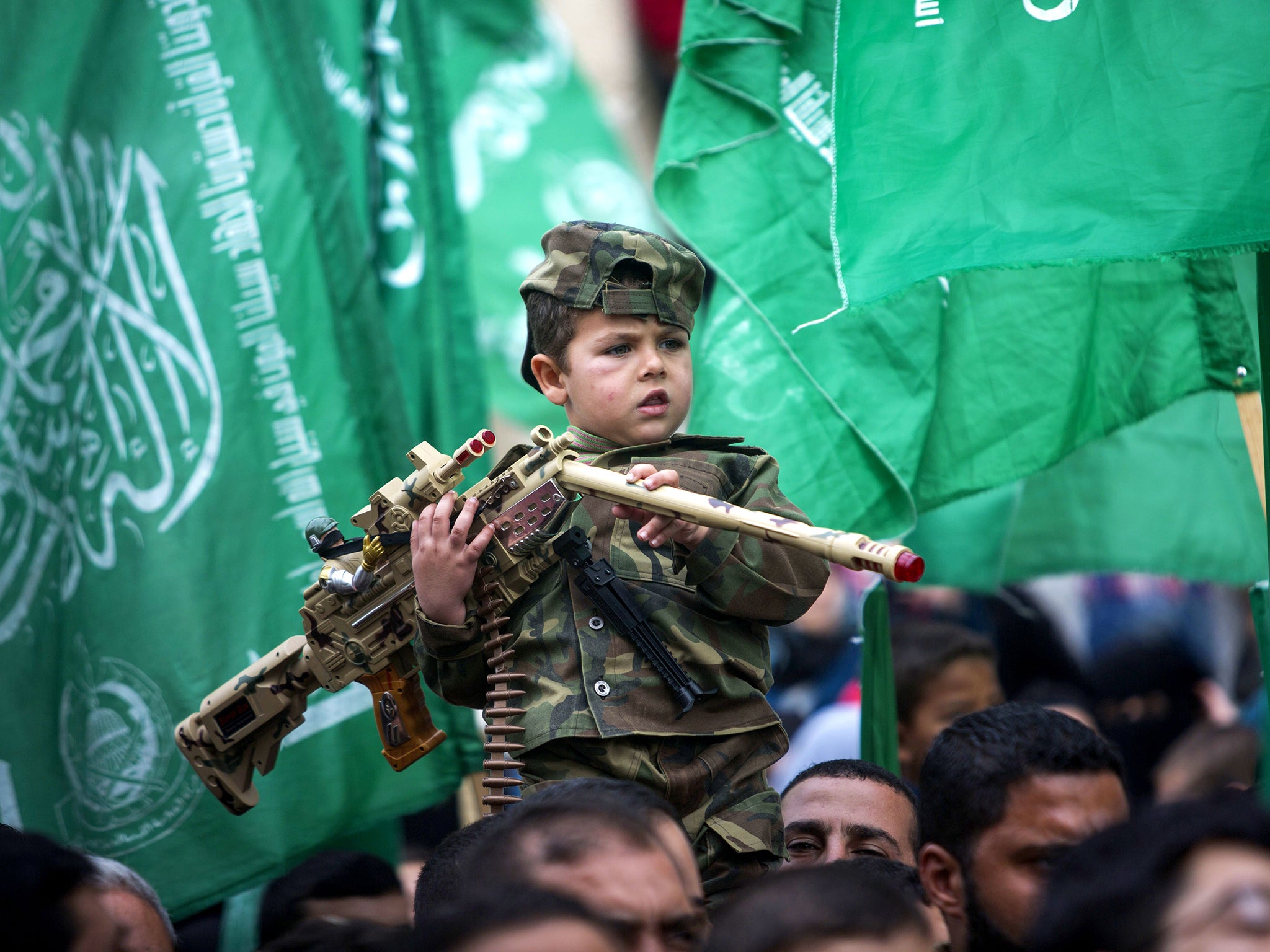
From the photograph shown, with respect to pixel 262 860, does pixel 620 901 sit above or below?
above

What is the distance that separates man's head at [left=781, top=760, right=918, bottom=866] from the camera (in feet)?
11.9

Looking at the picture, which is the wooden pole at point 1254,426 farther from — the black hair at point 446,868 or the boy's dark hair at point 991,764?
the black hair at point 446,868

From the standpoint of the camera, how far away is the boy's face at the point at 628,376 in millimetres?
3088

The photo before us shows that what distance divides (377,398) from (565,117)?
5.83m

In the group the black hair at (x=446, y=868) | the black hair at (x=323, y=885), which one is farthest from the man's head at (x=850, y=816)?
the black hair at (x=323, y=885)

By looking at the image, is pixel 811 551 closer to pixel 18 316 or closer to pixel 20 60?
pixel 18 316

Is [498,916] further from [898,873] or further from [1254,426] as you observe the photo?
[1254,426]

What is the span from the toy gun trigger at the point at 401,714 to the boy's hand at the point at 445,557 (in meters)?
0.33

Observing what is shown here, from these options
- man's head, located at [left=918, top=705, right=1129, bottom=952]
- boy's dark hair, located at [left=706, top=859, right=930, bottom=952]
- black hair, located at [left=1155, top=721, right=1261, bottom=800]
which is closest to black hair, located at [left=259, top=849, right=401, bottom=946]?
man's head, located at [left=918, top=705, right=1129, bottom=952]

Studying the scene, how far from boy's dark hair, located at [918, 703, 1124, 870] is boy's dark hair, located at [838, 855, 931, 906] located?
0.43 ft

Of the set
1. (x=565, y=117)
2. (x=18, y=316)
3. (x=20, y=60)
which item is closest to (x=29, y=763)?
(x=18, y=316)

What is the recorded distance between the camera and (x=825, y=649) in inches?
291

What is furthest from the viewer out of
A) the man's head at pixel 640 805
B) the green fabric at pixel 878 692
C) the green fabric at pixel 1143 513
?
the green fabric at pixel 1143 513

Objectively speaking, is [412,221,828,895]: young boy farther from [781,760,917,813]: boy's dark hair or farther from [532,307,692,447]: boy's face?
[781,760,917,813]: boy's dark hair
